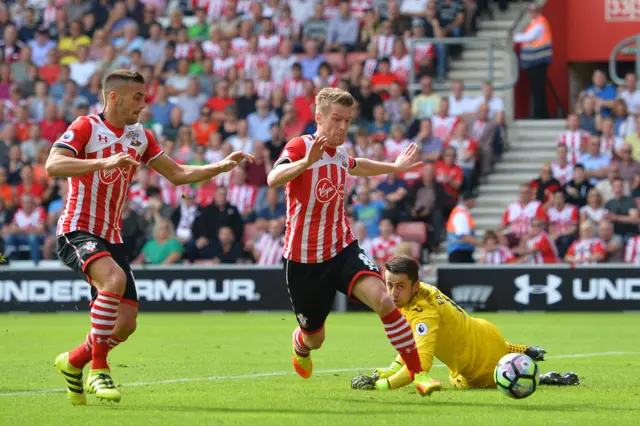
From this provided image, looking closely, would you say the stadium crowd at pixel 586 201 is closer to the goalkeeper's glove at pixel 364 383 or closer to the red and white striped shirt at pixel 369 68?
the red and white striped shirt at pixel 369 68

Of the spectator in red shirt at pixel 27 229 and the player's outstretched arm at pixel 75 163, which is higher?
the player's outstretched arm at pixel 75 163

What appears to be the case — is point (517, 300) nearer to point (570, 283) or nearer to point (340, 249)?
point (570, 283)

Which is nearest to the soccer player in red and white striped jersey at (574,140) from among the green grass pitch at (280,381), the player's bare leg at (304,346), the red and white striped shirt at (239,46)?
the green grass pitch at (280,381)

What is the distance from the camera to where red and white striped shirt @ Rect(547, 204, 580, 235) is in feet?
68.6

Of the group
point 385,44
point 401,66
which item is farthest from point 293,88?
point 401,66

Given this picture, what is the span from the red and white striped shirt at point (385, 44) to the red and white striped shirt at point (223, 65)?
10.4 ft

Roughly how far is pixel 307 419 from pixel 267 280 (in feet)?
42.7

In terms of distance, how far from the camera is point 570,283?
787 inches

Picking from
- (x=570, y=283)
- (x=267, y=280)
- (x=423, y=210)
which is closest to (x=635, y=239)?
(x=570, y=283)

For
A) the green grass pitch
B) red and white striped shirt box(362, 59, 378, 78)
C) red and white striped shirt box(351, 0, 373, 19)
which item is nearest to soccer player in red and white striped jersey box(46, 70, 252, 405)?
the green grass pitch

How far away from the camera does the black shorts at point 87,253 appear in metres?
8.62

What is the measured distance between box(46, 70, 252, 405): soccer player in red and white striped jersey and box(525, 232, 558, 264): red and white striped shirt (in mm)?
12141

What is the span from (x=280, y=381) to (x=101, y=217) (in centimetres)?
238

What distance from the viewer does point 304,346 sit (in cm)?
1013
